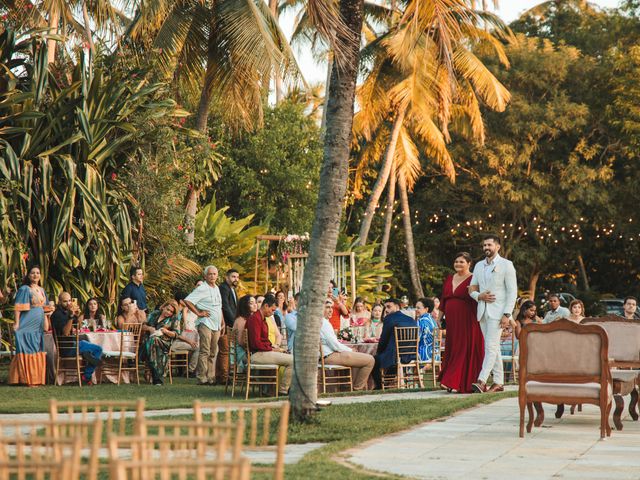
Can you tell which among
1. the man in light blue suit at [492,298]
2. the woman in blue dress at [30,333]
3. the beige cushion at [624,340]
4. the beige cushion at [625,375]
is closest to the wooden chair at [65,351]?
the woman in blue dress at [30,333]

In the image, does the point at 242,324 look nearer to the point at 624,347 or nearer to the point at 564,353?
the point at 624,347

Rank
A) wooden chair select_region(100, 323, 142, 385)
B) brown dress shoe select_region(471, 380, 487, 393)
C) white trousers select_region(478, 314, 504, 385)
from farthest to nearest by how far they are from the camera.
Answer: wooden chair select_region(100, 323, 142, 385) → brown dress shoe select_region(471, 380, 487, 393) → white trousers select_region(478, 314, 504, 385)

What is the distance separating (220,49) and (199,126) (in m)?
1.99

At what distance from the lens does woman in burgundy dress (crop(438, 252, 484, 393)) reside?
13.9 meters

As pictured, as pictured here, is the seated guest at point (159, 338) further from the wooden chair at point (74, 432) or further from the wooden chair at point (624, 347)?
the wooden chair at point (74, 432)

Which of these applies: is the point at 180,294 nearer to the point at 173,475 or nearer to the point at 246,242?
the point at 246,242

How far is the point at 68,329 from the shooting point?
16.7m

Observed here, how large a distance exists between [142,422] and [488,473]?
3.68m

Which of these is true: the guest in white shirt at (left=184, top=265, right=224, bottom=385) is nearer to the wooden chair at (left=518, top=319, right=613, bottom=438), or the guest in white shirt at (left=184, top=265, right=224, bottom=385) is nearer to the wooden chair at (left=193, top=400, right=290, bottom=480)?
the wooden chair at (left=193, top=400, right=290, bottom=480)

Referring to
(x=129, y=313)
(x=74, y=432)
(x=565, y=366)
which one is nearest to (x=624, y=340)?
(x=565, y=366)

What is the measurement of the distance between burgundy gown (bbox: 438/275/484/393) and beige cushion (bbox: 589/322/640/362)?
2485 millimetres

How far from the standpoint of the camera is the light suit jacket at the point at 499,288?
13.6 metres

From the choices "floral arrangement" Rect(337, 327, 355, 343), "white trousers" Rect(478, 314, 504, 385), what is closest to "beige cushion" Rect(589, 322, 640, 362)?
"white trousers" Rect(478, 314, 504, 385)

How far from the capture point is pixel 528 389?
9836 mm
